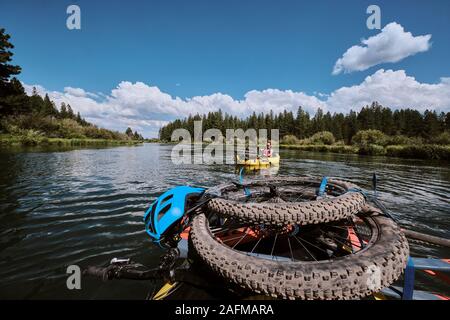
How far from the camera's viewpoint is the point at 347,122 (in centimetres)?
8969

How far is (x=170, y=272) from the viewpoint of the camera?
2412 millimetres

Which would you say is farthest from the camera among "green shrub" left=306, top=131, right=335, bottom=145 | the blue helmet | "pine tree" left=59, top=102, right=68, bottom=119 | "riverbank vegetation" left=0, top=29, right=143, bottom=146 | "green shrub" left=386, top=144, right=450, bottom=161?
"pine tree" left=59, top=102, right=68, bottom=119

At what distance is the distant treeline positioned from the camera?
71562 mm

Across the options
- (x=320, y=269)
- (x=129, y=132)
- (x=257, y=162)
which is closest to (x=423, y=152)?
(x=257, y=162)

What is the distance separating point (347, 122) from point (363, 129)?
8174mm

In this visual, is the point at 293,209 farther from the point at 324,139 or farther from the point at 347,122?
the point at 347,122

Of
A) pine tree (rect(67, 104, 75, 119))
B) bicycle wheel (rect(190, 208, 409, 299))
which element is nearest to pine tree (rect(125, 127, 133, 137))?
pine tree (rect(67, 104, 75, 119))

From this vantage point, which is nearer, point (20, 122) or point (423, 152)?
point (423, 152)

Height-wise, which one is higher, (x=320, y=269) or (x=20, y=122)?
(x=20, y=122)

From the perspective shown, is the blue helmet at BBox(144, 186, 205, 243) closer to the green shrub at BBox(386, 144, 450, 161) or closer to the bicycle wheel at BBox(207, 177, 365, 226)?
the bicycle wheel at BBox(207, 177, 365, 226)

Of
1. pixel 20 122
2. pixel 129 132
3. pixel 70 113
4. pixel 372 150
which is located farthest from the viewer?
pixel 129 132
